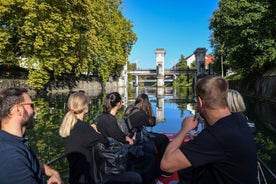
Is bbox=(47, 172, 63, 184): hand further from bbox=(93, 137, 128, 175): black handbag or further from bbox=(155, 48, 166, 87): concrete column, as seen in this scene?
bbox=(155, 48, 166, 87): concrete column

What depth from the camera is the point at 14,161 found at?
2.40 m

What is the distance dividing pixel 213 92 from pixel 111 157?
1.91 metres

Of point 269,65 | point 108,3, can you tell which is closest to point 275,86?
point 269,65

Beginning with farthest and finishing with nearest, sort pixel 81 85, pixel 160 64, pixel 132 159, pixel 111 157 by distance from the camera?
pixel 160 64
pixel 81 85
pixel 132 159
pixel 111 157

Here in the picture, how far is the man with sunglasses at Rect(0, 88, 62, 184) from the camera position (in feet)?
7.86

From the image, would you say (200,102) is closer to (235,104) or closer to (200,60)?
(235,104)

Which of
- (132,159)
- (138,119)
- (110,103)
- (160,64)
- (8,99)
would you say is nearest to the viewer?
(8,99)

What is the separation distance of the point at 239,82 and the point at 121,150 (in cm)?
4044

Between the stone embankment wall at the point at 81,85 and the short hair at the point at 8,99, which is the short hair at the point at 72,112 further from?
the stone embankment wall at the point at 81,85

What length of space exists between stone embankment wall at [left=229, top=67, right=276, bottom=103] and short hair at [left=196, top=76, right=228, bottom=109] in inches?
969

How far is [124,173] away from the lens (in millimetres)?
4059

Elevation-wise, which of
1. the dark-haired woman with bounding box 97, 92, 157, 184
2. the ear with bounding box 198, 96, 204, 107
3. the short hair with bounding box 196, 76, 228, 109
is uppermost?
the short hair with bounding box 196, 76, 228, 109

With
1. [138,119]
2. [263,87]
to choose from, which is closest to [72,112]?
[138,119]

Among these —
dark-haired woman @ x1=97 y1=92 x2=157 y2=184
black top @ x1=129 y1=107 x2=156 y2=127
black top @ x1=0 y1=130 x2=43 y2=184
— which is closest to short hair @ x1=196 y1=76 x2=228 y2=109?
black top @ x1=0 y1=130 x2=43 y2=184
